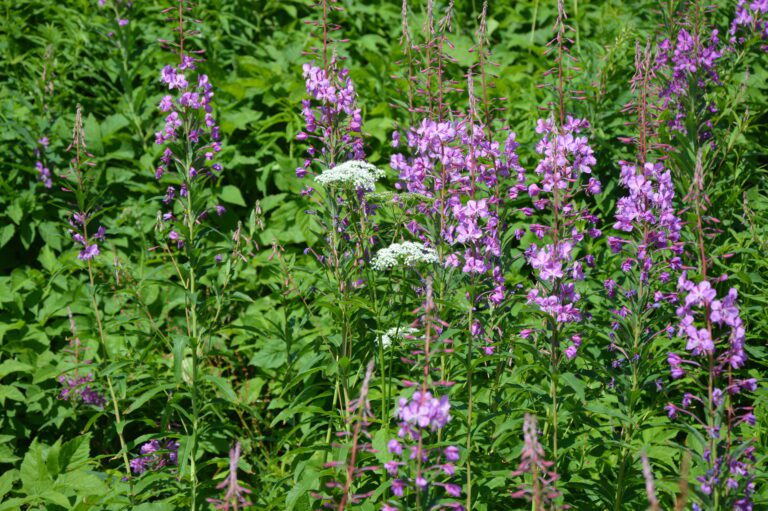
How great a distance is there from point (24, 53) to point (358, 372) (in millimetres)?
4818

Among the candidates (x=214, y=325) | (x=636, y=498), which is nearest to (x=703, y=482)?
(x=636, y=498)

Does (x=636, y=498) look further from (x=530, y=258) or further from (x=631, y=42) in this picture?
(x=631, y=42)

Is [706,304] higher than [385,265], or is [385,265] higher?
[706,304]

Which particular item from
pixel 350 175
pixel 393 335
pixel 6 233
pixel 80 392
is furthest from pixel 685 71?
pixel 6 233

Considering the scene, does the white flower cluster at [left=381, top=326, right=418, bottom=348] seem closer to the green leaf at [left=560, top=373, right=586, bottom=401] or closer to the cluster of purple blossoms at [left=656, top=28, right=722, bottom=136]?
the green leaf at [left=560, top=373, right=586, bottom=401]

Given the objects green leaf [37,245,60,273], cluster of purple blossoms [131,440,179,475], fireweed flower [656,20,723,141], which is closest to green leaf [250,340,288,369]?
cluster of purple blossoms [131,440,179,475]

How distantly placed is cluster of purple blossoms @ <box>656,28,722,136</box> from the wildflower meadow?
28mm

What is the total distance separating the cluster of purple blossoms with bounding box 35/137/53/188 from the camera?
518cm

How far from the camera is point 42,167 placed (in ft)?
17.1

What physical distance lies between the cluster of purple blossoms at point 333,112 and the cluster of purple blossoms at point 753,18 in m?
3.00

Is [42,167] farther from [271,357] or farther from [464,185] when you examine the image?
[464,185]

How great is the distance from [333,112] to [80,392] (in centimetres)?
221

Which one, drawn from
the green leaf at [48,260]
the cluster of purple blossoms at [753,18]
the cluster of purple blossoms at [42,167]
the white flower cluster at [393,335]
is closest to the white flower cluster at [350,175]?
the white flower cluster at [393,335]

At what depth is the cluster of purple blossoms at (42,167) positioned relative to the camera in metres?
5.18
